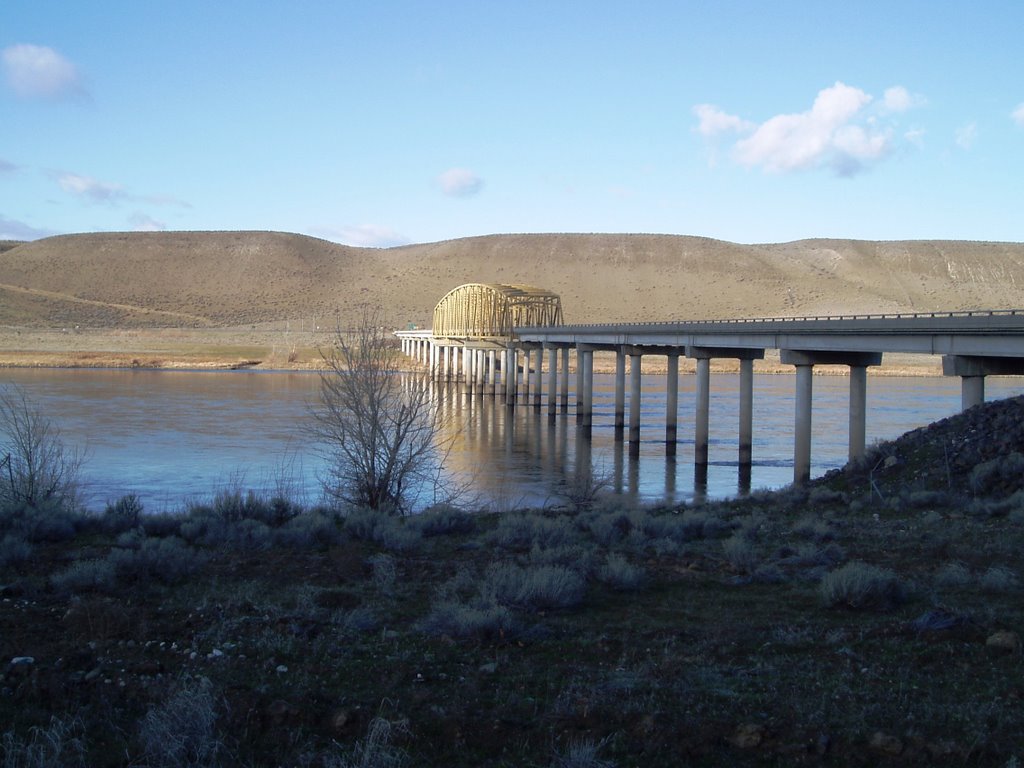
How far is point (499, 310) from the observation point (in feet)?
228

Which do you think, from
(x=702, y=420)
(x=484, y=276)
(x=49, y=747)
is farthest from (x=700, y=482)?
(x=484, y=276)

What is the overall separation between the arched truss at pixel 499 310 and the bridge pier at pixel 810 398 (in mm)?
35191

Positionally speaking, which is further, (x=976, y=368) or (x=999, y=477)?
(x=976, y=368)

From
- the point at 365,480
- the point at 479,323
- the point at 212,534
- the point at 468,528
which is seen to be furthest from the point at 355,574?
the point at 479,323

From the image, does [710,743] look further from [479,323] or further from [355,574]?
[479,323]

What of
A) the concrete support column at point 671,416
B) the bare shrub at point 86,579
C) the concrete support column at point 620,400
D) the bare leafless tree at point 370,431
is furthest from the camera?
the concrete support column at point 620,400

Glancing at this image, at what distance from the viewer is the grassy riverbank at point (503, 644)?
6086 millimetres

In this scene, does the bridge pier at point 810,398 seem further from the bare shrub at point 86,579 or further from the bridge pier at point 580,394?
the bare shrub at point 86,579

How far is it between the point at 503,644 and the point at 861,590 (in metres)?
3.53

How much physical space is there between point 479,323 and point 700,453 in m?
40.4

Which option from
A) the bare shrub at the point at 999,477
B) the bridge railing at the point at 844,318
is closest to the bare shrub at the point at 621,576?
the bare shrub at the point at 999,477

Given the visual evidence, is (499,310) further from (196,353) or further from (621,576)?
(621,576)

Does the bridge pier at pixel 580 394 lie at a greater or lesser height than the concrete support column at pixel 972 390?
lesser

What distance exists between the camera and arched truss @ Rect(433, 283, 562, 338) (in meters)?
68.0
